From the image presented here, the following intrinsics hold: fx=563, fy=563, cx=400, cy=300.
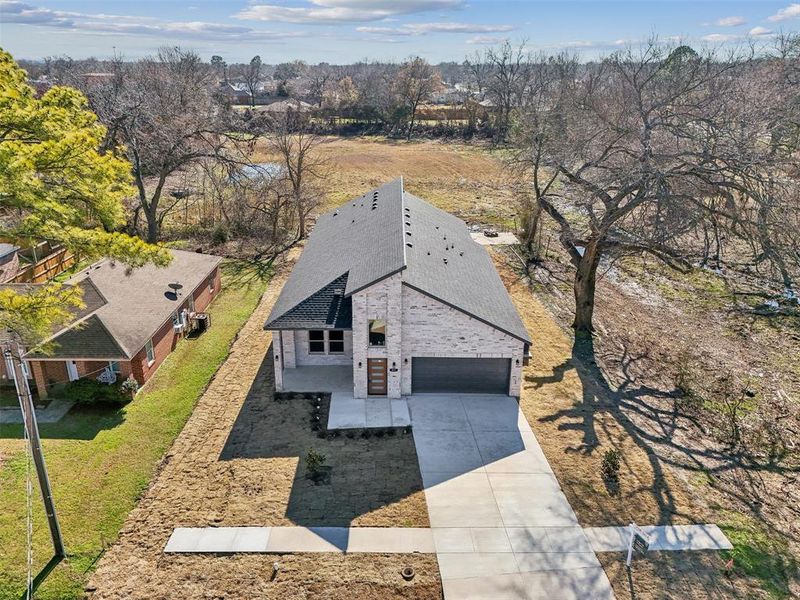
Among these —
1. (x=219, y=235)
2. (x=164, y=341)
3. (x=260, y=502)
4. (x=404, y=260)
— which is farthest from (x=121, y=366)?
(x=219, y=235)

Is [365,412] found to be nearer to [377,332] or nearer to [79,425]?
[377,332]

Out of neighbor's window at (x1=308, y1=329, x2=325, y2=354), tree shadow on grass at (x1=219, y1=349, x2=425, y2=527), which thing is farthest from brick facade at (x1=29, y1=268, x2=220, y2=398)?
neighbor's window at (x1=308, y1=329, x2=325, y2=354)

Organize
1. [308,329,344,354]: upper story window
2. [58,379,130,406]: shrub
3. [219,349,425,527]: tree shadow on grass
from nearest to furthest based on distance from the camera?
1. [219,349,425,527]: tree shadow on grass
2. [58,379,130,406]: shrub
3. [308,329,344,354]: upper story window

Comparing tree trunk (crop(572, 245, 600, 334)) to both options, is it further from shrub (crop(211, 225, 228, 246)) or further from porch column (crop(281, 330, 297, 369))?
shrub (crop(211, 225, 228, 246))

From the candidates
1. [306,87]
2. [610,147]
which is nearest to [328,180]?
[610,147]

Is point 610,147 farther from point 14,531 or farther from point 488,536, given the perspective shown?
point 14,531

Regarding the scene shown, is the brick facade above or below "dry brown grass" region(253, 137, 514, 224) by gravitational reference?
below

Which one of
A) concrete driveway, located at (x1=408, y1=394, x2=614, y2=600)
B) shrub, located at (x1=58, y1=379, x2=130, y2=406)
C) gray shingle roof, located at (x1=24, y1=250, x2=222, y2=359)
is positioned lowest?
concrete driveway, located at (x1=408, y1=394, x2=614, y2=600)
